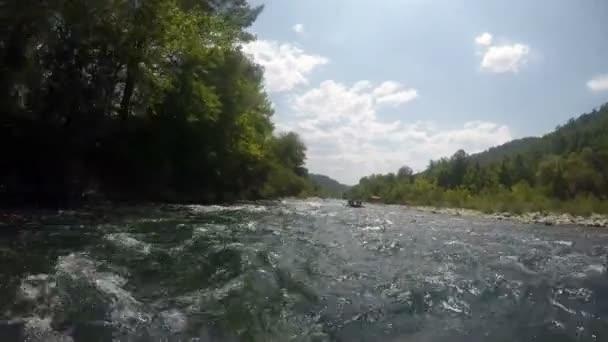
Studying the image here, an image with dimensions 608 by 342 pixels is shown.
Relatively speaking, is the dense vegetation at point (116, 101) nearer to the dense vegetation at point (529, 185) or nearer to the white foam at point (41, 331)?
the white foam at point (41, 331)

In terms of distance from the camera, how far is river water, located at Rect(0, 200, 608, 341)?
16.1 feet

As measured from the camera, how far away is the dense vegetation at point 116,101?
14.2m

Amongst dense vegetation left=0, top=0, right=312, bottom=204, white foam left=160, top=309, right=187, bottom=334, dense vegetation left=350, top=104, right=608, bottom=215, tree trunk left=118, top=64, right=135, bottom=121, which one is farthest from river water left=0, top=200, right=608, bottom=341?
dense vegetation left=350, top=104, right=608, bottom=215

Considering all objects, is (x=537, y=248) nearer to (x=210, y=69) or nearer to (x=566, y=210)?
(x=210, y=69)

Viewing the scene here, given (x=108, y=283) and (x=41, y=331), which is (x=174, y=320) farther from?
(x=108, y=283)

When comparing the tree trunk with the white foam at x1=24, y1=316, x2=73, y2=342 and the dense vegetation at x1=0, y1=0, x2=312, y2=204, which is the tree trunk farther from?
the white foam at x1=24, y1=316, x2=73, y2=342

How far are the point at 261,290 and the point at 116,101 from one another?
15.8 m

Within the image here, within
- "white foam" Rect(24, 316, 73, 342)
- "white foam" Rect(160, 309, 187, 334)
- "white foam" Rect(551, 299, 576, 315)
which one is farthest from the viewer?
"white foam" Rect(551, 299, 576, 315)

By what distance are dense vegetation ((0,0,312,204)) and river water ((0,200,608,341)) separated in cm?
527

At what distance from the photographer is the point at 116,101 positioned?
1977 cm

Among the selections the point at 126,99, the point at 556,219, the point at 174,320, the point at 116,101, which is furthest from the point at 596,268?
the point at 556,219

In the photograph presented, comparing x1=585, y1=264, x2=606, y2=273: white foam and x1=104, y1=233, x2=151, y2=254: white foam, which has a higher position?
x1=104, y1=233, x2=151, y2=254: white foam

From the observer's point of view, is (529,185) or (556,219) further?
(529,185)

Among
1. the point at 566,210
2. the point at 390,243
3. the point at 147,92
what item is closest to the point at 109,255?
the point at 390,243
